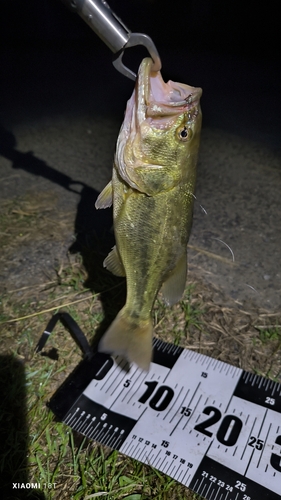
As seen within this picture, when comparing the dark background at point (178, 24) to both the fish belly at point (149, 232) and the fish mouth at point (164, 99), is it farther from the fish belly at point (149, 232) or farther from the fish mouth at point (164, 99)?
the fish belly at point (149, 232)

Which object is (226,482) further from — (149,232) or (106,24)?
(106,24)

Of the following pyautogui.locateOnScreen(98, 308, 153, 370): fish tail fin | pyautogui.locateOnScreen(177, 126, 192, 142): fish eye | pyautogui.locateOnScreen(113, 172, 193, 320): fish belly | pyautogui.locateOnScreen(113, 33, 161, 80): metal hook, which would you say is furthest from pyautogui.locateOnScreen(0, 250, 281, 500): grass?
pyautogui.locateOnScreen(113, 33, 161, 80): metal hook

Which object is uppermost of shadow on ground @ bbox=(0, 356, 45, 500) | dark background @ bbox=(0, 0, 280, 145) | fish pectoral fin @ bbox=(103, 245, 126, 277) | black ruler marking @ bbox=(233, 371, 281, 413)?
dark background @ bbox=(0, 0, 280, 145)

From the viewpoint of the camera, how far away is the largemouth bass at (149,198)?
147cm

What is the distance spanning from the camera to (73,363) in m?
2.19

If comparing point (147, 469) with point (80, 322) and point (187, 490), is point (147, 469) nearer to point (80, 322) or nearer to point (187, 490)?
point (187, 490)

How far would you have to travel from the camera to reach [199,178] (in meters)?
3.92

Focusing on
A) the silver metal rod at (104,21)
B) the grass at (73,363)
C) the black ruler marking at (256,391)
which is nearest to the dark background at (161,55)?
the grass at (73,363)

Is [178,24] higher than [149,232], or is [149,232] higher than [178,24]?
[178,24]

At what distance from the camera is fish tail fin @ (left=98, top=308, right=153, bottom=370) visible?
184 cm

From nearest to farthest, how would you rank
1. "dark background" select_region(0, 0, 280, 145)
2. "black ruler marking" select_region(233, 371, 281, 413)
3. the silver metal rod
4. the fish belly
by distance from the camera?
the silver metal rod, the fish belly, "black ruler marking" select_region(233, 371, 281, 413), "dark background" select_region(0, 0, 280, 145)

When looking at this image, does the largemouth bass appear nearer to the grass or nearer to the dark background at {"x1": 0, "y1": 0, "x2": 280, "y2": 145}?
the grass

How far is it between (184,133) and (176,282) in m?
0.66

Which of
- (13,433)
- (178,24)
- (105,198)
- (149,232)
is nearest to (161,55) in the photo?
(178,24)
